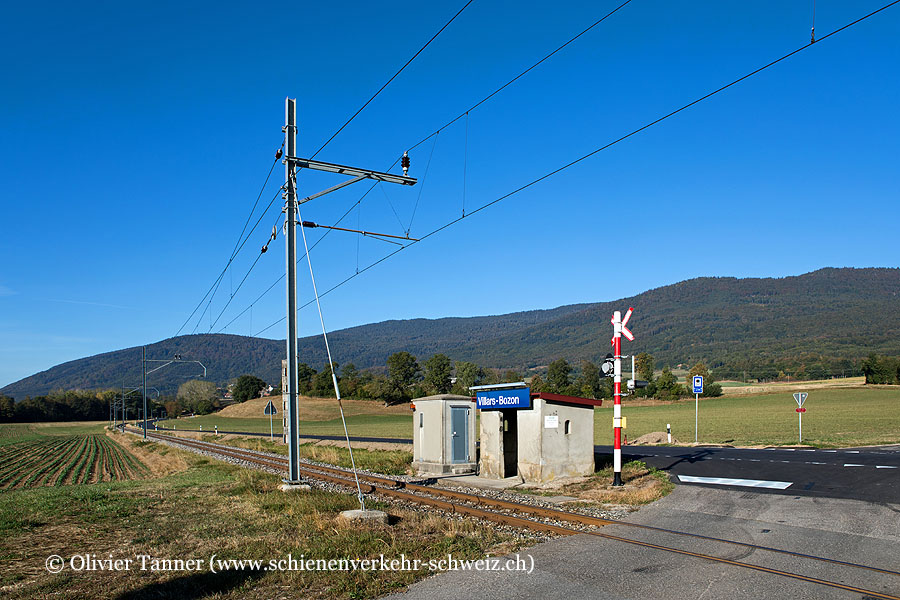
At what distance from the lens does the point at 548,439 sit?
1747 cm

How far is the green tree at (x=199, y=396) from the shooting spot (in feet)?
553

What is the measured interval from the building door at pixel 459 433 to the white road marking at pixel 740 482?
6719mm

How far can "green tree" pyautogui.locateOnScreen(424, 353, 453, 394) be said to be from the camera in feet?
440

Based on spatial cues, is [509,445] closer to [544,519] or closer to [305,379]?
[544,519]

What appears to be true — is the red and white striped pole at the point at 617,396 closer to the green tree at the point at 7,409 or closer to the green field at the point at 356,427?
the green field at the point at 356,427

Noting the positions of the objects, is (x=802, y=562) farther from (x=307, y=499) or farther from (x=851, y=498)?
(x=307, y=499)

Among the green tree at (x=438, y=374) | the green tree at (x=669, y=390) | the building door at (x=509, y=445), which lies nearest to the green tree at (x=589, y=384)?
the green tree at (x=669, y=390)

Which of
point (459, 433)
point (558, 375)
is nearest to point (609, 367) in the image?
point (459, 433)

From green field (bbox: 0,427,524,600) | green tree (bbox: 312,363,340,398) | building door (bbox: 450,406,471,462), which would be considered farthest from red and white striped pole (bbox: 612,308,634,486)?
green tree (bbox: 312,363,340,398)

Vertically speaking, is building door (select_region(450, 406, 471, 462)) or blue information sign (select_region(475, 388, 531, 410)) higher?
blue information sign (select_region(475, 388, 531, 410))

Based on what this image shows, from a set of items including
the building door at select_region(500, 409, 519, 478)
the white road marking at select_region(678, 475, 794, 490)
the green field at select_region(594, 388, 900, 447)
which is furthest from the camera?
the green field at select_region(594, 388, 900, 447)

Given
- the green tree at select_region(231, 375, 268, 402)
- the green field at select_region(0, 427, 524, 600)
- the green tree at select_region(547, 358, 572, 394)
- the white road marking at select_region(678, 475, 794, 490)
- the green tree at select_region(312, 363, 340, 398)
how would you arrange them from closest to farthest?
the green field at select_region(0, 427, 524, 600) < the white road marking at select_region(678, 475, 794, 490) < the green tree at select_region(547, 358, 572, 394) < the green tree at select_region(312, 363, 340, 398) < the green tree at select_region(231, 375, 268, 402)

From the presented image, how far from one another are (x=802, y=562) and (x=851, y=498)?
5623 millimetres

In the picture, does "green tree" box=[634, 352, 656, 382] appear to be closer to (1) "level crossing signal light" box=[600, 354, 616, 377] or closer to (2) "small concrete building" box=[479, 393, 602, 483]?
(2) "small concrete building" box=[479, 393, 602, 483]
